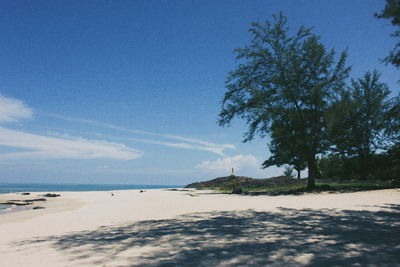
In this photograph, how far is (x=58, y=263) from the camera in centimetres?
463

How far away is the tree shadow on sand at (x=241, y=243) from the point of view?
14.9ft

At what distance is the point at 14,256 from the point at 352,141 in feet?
114

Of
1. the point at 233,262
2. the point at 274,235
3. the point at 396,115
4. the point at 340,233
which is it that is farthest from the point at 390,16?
the point at 233,262

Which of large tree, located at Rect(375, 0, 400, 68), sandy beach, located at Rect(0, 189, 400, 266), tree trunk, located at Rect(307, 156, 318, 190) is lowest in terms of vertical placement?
sandy beach, located at Rect(0, 189, 400, 266)

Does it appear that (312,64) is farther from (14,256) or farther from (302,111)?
(14,256)

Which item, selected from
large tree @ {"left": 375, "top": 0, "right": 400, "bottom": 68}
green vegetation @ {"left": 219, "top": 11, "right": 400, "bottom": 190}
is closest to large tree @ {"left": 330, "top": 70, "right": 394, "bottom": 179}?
green vegetation @ {"left": 219, "top": 11, "right": 400, "bottom": 190}

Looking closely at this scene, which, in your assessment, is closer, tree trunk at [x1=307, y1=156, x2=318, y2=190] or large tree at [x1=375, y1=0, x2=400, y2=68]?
large tree at [x1=375, y1=0, x2=400, y2=68]

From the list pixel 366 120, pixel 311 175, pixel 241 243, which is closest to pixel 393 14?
pixel 241 243

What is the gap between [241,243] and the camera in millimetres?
5609

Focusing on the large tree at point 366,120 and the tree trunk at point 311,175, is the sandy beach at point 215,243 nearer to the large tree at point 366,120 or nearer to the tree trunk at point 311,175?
the tree trunk at point 311,175

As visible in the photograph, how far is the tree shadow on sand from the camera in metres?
4.55

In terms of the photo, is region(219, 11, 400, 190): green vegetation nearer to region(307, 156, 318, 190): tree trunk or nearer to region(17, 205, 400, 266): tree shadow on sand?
region(307, 156, 318, 190): tree trunk

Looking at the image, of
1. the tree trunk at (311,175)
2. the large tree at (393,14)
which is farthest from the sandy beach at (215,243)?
the tree trunk at (311,175)

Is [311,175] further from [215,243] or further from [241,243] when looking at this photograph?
[215,243]
